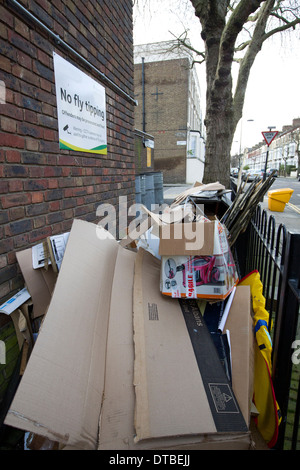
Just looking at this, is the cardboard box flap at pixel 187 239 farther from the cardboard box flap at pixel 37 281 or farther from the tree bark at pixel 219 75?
the tree bark at pixel 219 75

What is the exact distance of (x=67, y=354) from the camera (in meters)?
1.25

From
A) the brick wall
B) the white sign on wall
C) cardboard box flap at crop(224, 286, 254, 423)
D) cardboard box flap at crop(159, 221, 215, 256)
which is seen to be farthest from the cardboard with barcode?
the brick wall

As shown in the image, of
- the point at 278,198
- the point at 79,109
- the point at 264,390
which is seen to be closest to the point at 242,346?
the point at 264,390

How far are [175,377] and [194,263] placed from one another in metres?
0.70

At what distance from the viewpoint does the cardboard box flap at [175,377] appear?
3.62ft

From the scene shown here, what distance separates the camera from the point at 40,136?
2021 mm

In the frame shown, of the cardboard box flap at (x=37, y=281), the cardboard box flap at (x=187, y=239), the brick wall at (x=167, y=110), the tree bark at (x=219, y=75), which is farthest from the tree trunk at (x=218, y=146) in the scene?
the brick wall at (x=167, y=110)

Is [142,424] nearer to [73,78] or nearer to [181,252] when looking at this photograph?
[181,252]

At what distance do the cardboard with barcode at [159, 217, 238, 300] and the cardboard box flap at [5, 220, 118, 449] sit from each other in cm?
46

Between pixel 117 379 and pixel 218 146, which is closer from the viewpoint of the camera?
pixel 117 379

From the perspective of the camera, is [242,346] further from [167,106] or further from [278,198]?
[167,106]

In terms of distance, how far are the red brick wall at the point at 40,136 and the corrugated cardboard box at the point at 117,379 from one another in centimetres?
47

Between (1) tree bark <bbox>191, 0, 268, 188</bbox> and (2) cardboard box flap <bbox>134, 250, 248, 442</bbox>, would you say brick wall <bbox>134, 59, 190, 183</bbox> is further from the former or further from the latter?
(2) cardboard box flap <bbox>134, 250, 248, 442</bbox>
